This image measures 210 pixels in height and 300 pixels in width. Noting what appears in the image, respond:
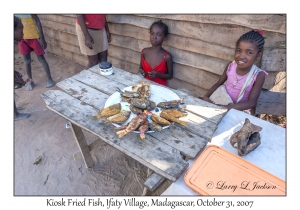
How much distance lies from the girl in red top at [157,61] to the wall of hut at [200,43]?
17 centimetres

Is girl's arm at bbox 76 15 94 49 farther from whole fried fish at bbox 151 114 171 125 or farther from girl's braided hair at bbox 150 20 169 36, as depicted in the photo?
whole fried fish at bbox 151 114 171 125

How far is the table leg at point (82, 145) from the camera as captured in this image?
2438mm

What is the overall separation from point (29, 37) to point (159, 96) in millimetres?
3405

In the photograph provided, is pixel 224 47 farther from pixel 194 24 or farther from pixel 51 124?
pixel 51 124

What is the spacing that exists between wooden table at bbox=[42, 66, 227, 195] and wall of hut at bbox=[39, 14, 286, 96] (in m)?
1.10

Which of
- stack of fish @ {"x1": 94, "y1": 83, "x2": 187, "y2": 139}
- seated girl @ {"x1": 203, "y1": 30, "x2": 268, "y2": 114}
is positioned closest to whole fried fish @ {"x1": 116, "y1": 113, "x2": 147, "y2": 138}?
stack of fish @ {"x1": 94, "y1": 83, "x2": 187, "y2": 139}

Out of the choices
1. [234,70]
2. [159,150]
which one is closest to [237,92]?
[234,70]

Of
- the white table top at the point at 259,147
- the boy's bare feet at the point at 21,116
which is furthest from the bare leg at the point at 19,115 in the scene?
the white table top at the point at 259,147

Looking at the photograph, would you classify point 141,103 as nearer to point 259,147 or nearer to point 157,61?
point 259,147

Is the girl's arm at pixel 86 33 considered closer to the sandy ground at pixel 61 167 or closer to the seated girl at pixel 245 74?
the sandy ground at pixel 61 167

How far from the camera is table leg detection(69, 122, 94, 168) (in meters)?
2.44

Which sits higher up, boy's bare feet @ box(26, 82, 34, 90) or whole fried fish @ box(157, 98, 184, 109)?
whole fried fish @ box(157, 98, 184, 109)

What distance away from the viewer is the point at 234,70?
8.06ft
